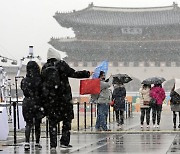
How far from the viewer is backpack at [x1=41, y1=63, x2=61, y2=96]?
9680 mm

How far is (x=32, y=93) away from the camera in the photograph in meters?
10.3

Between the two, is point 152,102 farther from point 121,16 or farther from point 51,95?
point 121,16

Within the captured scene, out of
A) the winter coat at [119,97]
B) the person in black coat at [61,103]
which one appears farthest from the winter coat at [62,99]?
the winter coat at [119,97]

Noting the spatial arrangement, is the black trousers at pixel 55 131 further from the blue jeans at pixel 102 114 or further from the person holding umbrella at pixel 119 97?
the person holding umbrella at pixel 119 97

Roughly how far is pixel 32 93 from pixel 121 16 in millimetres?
50020

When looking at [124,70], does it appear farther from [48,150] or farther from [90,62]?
[48,150]

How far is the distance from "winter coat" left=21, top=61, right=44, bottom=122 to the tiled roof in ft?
160

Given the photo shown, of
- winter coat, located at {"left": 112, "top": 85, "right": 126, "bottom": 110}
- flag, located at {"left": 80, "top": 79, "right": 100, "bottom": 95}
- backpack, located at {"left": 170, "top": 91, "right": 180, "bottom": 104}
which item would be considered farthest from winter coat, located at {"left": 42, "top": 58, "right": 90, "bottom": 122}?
winter coat, located at {"left": 112, "top": 85, "right": 126, "bottom": 110}

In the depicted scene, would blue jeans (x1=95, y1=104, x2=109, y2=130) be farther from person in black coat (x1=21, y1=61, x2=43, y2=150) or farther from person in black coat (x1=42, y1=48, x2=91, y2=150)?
person in black coat (x1=42, y1=48, x2=91, y2=150)

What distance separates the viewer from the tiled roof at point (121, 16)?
58750 millimetres

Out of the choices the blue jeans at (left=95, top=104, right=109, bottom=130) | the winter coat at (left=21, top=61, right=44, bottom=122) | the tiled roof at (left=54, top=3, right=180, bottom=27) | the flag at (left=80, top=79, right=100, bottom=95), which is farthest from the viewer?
the tiled roof at (left=54, top=3, right=180, bottom=27)

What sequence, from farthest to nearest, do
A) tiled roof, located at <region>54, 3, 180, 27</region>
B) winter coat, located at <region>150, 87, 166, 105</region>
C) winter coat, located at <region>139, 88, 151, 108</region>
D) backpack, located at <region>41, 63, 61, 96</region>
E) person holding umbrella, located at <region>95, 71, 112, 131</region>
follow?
1. tiled roof, located at <region>54, 3, 180, 27</region>
2. winter coat, located at <region>139, 88, 151, 108</region>
3. winter coat, located at <region>150, 87, 166, 105</region>
4. person holding umbrella, located at <region>95, 71, 112, 131</region>
5. backpack, located at <region>41, 63, 61, 96</region>

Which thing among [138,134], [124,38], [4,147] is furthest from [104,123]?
[124,38]

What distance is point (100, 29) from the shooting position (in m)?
59.9
